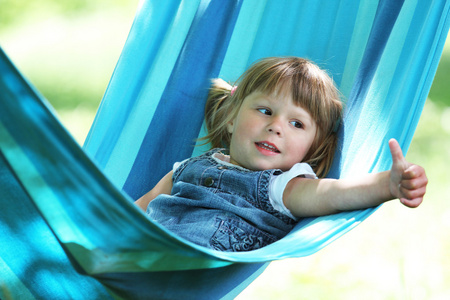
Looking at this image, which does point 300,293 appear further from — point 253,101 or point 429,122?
point 429,122

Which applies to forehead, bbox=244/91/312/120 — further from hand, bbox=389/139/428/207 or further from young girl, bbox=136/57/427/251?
hand, bbox=389/139/428/207

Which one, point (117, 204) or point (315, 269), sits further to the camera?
point (315, 269)

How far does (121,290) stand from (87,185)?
28 cm

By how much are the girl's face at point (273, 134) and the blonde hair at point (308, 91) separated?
2 cm

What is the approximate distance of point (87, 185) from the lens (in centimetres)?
98

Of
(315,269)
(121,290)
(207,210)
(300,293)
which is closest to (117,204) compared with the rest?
(121,290)

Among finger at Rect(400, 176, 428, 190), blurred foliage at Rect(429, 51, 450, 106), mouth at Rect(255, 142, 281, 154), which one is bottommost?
mouth at Rect(255, 142, 281, 154)

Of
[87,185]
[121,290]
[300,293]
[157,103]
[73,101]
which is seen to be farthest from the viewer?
[73,101]

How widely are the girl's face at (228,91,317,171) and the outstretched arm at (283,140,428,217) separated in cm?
11

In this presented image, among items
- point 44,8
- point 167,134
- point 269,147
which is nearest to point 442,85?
point 167,134

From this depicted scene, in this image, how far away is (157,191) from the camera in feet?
5.80

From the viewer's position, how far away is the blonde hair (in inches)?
63.2

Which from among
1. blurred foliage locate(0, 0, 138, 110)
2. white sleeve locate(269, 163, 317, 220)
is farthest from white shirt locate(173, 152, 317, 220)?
blurred foliage locate(0, 0, 138, 110)

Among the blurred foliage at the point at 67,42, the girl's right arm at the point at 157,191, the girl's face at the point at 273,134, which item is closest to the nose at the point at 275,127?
the girl's face at the point at 273,134
